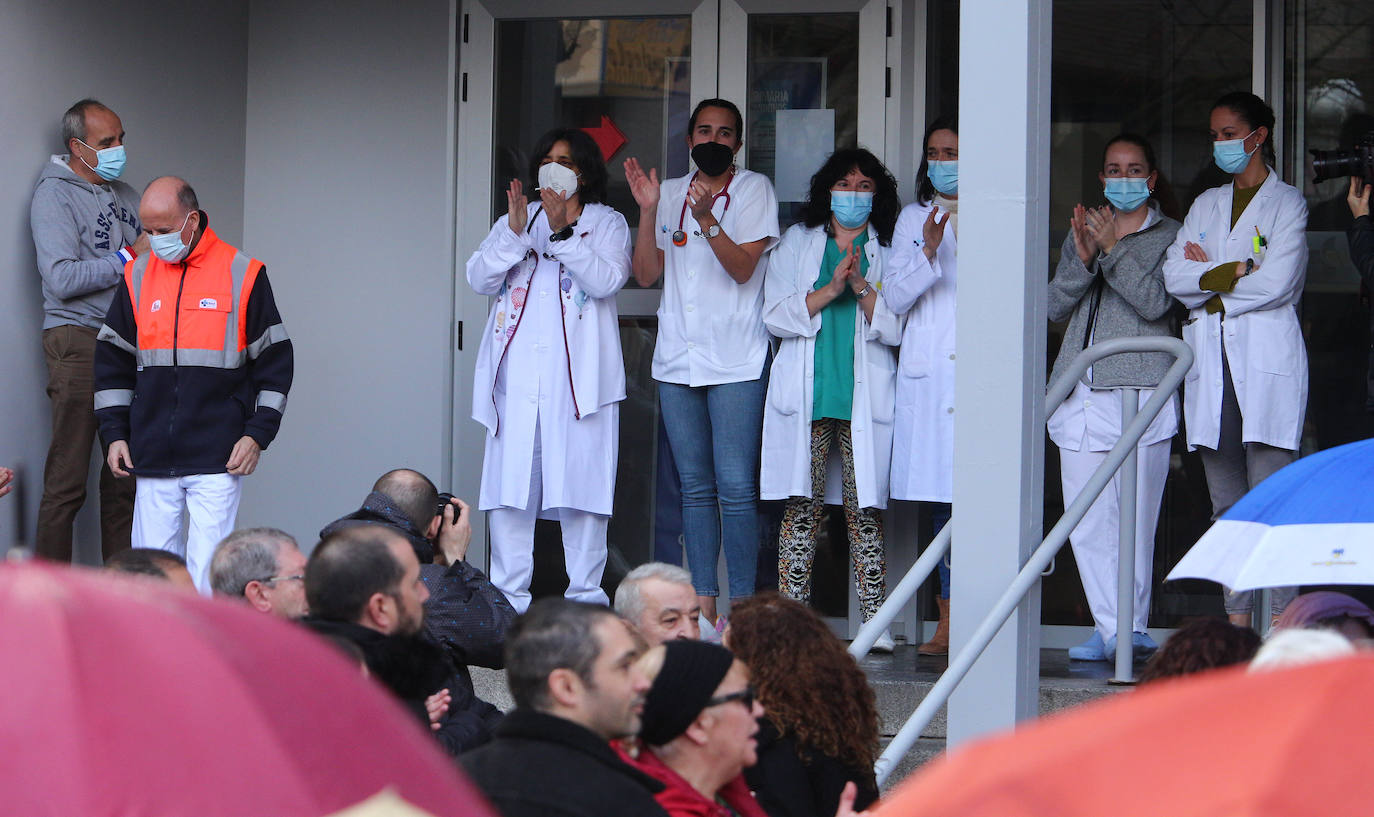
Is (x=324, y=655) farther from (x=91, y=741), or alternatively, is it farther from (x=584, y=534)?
(x=584, y=534)

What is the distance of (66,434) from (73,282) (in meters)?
0.56

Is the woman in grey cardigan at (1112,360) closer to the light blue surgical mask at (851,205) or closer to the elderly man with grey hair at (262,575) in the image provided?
the light blue surgical mask at (851,205)

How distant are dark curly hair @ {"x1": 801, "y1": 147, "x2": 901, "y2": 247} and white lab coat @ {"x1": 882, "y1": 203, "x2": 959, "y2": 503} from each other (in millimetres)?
112

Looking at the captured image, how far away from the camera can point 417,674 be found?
11.3ft

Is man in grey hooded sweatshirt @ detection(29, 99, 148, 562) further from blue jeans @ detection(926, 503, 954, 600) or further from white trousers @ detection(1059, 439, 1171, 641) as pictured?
white trousers @ detection(1059, 439, 1171, 641)

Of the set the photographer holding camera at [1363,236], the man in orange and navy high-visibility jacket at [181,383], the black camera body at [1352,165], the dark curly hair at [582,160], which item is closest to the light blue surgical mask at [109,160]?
the man in orange and navy high-visibility jacket at [181,383]

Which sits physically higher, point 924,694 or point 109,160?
point 109,160

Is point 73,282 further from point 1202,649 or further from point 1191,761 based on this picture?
point 1191,761

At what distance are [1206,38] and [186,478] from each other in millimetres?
4210

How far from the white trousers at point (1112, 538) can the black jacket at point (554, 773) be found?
11.6 feet

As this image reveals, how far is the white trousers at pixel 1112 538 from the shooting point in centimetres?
590

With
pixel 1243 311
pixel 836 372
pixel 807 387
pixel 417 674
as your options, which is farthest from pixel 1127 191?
pixel 417 674

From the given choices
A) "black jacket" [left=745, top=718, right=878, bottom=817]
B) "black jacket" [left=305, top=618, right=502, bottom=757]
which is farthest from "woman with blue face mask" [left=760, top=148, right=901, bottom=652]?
"black jacket" [left=745, top=718, right=878, bottom=817]

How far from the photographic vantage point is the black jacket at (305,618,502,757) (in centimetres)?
331
